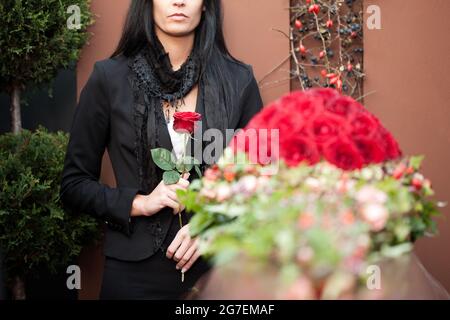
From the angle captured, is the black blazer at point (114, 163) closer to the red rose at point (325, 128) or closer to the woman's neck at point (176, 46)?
the woman's neck at point (176, 46)

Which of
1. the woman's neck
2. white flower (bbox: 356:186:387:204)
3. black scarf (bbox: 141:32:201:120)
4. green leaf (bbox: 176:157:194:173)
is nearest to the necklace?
black scarf (bbox: 141:32:201:120)

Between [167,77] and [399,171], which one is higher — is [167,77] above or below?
above

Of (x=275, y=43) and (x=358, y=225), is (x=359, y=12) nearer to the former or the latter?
(x=275, y=43)

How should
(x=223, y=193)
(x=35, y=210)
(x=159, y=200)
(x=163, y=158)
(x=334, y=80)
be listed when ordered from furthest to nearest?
(x=35, y=210)
(x=334, y=80)
(x=159, y=200)
(x=163, y=158)
(x=223, y=193)

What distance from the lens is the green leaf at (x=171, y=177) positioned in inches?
79.4

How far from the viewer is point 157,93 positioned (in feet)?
7.35

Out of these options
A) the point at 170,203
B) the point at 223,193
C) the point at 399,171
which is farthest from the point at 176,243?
the point at 399,171

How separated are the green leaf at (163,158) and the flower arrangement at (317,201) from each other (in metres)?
0.61

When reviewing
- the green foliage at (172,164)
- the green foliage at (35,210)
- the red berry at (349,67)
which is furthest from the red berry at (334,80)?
the green foliage at (35,210)

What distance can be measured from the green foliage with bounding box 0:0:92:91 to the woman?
2.60ft

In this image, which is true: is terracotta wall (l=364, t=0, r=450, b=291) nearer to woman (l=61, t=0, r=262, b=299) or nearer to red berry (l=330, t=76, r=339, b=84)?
red berry (l=330, t=76, r=339, b=84)

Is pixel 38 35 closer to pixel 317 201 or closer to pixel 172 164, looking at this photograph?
pixel 172 164

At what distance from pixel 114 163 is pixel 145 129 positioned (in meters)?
0.18

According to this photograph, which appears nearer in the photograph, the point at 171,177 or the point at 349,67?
the point at 171,177
